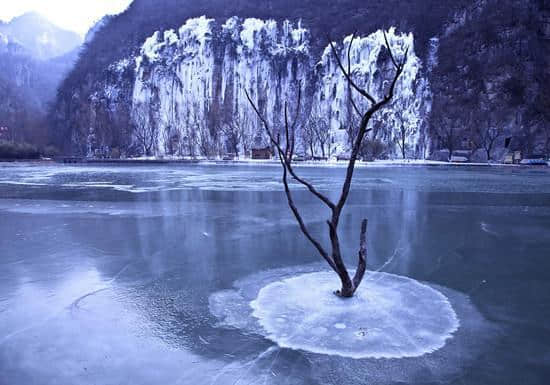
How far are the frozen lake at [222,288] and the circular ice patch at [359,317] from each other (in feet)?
0.35

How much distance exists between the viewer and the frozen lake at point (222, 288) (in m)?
3.68

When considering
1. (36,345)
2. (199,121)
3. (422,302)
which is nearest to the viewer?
(36,345)

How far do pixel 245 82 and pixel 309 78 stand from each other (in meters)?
13.0

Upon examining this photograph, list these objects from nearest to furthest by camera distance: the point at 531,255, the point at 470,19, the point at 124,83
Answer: the point at 531,255
the point at 470,19
the point at 124,83

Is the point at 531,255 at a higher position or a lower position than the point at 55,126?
lower

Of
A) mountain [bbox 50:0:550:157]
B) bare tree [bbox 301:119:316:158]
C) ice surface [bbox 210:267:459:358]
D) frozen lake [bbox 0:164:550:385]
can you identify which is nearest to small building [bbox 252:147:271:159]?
mountain [bbox 50:0:550:157]

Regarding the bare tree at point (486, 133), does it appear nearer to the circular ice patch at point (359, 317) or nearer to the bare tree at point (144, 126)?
the circular ice patch at point (359, 317)

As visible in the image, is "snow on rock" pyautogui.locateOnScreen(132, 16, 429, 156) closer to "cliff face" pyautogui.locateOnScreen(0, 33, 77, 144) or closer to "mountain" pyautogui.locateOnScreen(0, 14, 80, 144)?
"cliff face" pyautogui.locateOnScreen(0, 33, 77, 144)

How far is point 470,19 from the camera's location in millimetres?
68438

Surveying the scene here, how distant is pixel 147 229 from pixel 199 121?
215ft

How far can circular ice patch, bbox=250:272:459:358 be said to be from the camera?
161 inches

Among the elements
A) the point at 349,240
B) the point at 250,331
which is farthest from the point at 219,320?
the point at 349,240

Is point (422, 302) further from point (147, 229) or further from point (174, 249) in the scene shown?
point (147, 229)

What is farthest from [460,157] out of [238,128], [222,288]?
[222,288]
